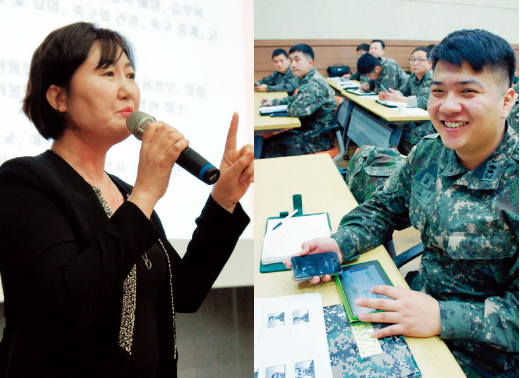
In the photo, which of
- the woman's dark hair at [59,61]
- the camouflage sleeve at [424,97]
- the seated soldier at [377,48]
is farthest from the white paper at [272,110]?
the seated soldier at [377,48]

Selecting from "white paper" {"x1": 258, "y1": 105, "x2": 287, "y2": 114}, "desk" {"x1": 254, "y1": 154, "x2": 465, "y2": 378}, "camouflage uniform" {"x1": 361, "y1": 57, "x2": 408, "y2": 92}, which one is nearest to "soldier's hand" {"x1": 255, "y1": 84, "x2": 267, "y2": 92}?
"camouflage uniform" {"x1": 361, "y1": 57, "x2": 408, "y2": 92}

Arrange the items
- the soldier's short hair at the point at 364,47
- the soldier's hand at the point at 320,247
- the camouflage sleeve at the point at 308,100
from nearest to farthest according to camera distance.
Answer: the soldier's hand at the point at 320,247
the camouflage sleeve at the point at 308,100
the soldier's short hair at the point at 364,47

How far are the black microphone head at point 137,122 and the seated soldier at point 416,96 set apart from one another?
119 inches

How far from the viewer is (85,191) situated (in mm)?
437

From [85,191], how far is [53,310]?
14cm

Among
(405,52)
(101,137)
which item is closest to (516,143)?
(101,137)

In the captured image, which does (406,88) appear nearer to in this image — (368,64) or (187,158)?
(368,64)

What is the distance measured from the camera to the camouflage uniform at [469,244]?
0.82m

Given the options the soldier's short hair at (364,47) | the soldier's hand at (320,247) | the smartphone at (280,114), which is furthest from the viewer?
the soldier's short hair at (364,47)

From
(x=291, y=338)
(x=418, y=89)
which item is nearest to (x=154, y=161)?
(x=291, y=338)

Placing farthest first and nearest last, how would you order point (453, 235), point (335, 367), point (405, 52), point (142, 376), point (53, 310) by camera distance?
point (405, 52) < point (453, 235) < point (335, 367) < point (142, 376) < point (53, 310)

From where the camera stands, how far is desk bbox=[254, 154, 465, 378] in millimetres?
717

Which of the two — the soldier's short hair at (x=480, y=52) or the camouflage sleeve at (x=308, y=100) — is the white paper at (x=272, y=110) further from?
the soldier's short hair at (x=480, y=52)

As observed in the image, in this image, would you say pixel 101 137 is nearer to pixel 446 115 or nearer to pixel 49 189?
pixel 49 189
